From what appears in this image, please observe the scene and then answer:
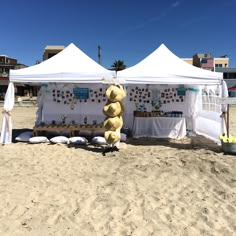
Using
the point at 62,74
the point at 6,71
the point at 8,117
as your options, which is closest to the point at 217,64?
the point at 6,71

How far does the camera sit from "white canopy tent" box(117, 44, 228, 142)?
7.17 metres

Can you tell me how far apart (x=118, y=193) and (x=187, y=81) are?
3915mm

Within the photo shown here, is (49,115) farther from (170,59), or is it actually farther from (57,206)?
(57,206)

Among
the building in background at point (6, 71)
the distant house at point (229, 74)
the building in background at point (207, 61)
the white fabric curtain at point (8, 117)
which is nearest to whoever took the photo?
the white fabric curtain at point (8, 117)

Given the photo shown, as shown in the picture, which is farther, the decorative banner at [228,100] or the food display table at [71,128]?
the food display table at [71,128]

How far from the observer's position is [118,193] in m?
4.30

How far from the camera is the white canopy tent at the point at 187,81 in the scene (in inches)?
282

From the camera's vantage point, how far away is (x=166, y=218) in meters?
3.50

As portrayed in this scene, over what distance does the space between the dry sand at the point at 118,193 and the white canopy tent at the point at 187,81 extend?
5.52ft

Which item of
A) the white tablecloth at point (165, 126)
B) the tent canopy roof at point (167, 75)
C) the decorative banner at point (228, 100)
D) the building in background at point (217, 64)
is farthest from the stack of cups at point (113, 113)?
the building in background at point (217, 64)

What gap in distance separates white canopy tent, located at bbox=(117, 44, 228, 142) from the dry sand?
5.52 ft

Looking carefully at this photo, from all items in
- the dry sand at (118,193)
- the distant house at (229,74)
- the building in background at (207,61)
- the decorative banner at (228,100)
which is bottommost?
the dry sand at (118,193)

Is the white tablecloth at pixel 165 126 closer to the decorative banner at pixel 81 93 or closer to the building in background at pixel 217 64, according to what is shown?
the decorative banner at pixel 81 93

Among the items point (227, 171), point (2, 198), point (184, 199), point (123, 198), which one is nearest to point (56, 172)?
point (2, 198)
